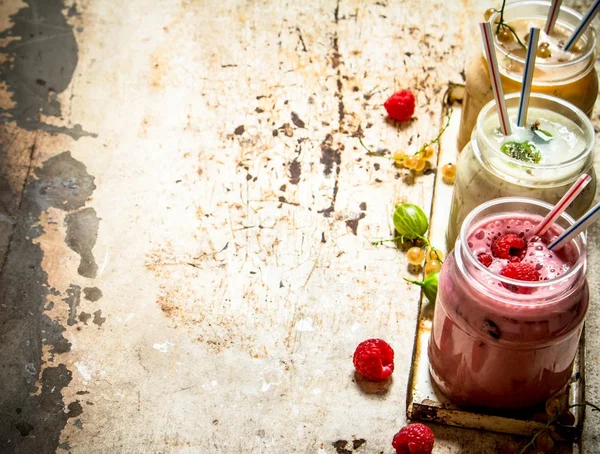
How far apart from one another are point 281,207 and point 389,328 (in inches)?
14.4

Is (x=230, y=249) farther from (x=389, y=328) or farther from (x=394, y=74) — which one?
(x=394, y=74)

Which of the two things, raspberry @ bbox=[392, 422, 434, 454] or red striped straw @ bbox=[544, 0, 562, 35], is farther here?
red striped straw @ bbox=[544, 0, 562, 35]

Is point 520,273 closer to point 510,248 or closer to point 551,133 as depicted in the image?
point 510,248

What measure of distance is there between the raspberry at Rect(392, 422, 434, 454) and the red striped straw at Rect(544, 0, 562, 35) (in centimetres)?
81

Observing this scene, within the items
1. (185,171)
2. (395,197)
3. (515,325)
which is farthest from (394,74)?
(515,325)

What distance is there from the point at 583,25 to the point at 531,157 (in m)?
0.28

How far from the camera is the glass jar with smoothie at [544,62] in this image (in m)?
1.49

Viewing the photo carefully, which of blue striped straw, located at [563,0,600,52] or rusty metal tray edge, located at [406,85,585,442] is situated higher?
blue striped straw, located at [563,0,600,52]

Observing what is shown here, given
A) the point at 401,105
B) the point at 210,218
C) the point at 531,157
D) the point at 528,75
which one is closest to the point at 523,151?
the point at 531,157

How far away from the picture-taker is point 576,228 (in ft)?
3.84

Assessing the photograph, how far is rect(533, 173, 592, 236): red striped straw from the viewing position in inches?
46.4

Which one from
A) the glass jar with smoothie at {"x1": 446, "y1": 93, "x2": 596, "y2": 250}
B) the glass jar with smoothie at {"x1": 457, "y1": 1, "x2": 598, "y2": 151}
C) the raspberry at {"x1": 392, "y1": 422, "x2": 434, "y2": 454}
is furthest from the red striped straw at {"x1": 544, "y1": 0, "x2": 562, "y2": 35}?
the raspberry at {"x1": 392, "y1": 422, "x2": 434, "y2": 454}

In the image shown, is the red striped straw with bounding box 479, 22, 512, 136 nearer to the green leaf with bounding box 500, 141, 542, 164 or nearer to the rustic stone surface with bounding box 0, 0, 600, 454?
the green leaf with bounding box 500, 141, 542, 164

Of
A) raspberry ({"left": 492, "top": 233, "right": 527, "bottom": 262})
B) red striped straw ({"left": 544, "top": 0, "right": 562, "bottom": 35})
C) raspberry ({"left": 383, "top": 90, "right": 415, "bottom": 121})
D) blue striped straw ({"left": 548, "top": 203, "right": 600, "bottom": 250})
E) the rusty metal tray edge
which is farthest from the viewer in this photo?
raspberry ({"left": 383, "top": 90, "right": 415, "bottom": 121})
